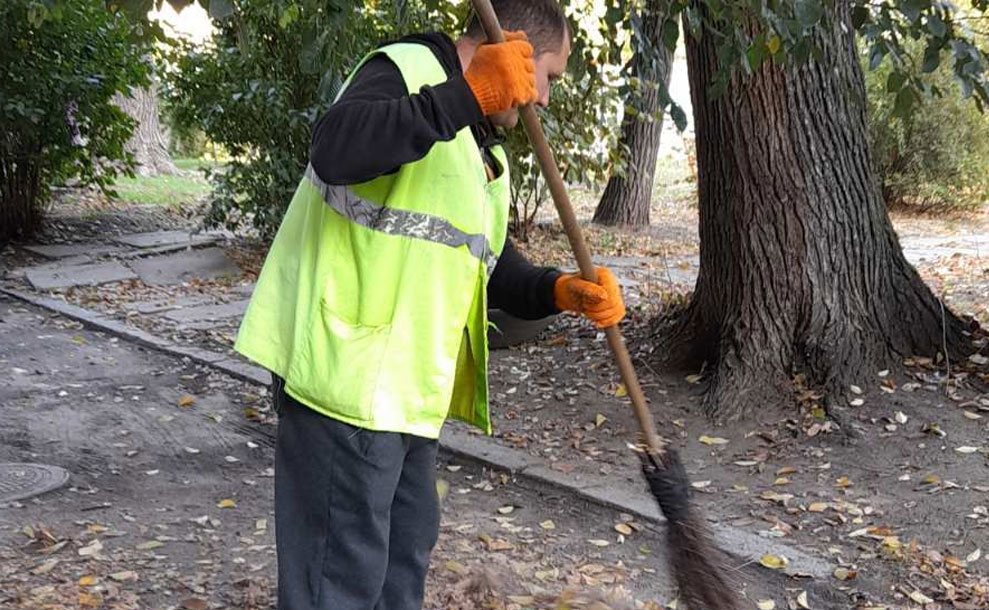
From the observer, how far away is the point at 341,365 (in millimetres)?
2592

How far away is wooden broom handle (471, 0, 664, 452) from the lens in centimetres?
255

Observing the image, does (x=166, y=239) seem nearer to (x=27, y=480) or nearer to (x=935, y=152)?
(x=27, y=480)

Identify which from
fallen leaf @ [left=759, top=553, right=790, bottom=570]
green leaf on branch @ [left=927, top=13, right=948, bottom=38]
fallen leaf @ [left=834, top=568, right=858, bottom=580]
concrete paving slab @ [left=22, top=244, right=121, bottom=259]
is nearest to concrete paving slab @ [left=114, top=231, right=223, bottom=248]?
concrete paving slab @ [left=22, top=244, right=121, bottom=259]

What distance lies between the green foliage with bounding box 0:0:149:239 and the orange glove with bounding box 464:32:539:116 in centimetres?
818

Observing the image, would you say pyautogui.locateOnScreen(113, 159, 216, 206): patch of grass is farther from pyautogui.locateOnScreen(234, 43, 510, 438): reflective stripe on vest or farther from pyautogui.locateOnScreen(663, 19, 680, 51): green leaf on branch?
pyautogui.locateOnScreen(234, 43, 510, 438): reflective stripe on vest

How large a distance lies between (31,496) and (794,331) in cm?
353

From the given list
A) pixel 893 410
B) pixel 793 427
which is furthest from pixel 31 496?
pixel 893 410

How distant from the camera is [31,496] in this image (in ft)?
15.8

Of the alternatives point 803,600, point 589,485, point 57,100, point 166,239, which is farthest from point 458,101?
point 166,239

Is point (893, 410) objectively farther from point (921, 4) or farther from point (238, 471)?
point (238, 471)

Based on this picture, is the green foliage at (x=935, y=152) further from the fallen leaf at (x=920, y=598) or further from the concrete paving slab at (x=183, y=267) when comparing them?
the fallen leaf at (x=920, y=598)

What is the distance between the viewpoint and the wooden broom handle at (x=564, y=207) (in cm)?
255

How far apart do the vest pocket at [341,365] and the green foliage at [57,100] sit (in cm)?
810

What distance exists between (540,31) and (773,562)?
2.32 m
